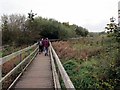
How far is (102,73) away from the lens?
15.5 meters

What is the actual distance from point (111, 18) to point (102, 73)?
3475 millimetres

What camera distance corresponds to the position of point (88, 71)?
17.4 meters

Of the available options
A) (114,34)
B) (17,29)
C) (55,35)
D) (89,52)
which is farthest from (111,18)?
(55,35)

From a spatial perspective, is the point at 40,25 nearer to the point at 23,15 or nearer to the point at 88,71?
the point at 23,15

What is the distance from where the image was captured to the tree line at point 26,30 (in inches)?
2534

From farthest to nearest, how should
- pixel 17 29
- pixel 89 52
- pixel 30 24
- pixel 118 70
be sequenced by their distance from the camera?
pixel 30 24, pixel 17 29, pixel 89 52, pixel 118 70

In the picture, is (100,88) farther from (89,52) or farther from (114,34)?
(89,52)

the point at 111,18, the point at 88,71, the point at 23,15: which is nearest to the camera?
the point at 111,18

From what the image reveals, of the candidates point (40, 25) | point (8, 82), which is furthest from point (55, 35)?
point (8, 82)

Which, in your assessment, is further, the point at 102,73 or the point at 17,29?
the point at 17,29

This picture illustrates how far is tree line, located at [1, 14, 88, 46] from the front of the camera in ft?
211

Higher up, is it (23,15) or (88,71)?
(23,15)

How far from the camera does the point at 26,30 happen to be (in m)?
70.7

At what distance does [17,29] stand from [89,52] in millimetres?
41555
